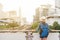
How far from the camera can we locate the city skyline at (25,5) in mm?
4055

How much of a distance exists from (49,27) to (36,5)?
0.53m

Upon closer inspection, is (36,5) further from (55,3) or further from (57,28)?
(57,28)

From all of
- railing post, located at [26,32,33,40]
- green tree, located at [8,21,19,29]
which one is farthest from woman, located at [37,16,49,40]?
green tree, located at [8,21,19,29]

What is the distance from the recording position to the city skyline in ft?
13.3

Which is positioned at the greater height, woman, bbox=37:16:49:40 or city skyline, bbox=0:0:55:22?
city skyline, bbox=0:0:55:22

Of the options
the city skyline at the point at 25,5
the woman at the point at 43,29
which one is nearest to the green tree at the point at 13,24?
the city skyline at the point at 25,5

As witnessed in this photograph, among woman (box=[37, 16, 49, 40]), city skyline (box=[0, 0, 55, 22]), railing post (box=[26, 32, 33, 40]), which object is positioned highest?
city skyline (box=[0, 0, 55, 22])

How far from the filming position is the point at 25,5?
4.07m

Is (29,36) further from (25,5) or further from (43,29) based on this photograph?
(25,5)

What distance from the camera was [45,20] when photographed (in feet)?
12.9

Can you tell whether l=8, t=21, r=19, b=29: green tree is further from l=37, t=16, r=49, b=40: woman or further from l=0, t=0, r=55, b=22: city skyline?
l=37, t=16, r=49, b=40: woman

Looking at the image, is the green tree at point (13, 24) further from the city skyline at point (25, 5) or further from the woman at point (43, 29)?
the woman at point (43, 29)

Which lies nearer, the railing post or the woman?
the woman

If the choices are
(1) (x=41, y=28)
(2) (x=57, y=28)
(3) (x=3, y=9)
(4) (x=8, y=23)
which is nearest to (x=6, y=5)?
(3) (x=3, y=9)
